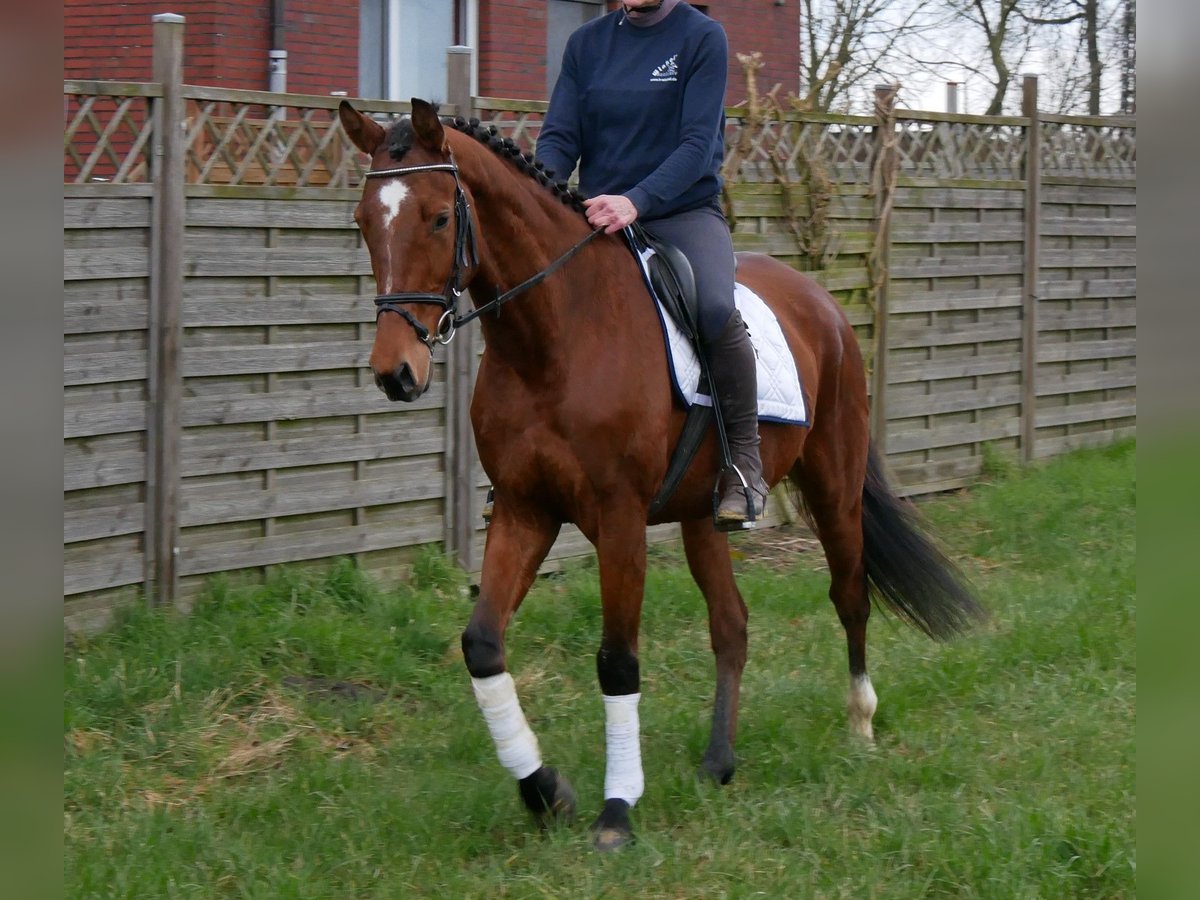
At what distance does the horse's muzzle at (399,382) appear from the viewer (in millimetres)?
3941

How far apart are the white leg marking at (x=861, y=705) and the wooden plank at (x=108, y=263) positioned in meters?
3.87

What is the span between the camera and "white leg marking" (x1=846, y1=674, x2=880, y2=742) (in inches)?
230

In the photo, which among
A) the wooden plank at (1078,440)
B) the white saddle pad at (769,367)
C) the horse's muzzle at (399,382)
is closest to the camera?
the horse's muzzle at (399,382)

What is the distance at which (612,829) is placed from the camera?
15.3 ft

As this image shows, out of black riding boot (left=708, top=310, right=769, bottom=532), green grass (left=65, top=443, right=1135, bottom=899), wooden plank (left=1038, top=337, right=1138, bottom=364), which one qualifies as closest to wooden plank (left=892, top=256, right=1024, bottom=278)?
wooden plank (left=1038, top=337, right=1138, bottom=364)

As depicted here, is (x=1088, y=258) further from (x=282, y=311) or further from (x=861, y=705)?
(x=282, y=311)

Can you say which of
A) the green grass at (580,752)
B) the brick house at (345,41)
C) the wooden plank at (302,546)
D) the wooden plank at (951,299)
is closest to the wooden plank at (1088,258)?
the wooden plank at (951,299)

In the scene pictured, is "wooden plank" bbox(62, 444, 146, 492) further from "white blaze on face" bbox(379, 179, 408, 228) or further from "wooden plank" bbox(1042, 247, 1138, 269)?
"wooden plank" bbox(1042, 247, 1138, 269)

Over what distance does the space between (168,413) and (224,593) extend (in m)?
0.93

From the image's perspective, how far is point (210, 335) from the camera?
22.6 feet

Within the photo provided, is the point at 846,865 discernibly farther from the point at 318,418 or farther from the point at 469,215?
the point at 318,418

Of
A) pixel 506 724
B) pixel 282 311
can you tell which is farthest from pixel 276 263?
pixel 506 724

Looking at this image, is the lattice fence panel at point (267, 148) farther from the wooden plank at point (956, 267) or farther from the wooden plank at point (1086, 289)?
the wooden plank at point (1086, 289)

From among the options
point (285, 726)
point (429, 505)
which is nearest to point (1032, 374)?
point (429, 505)
